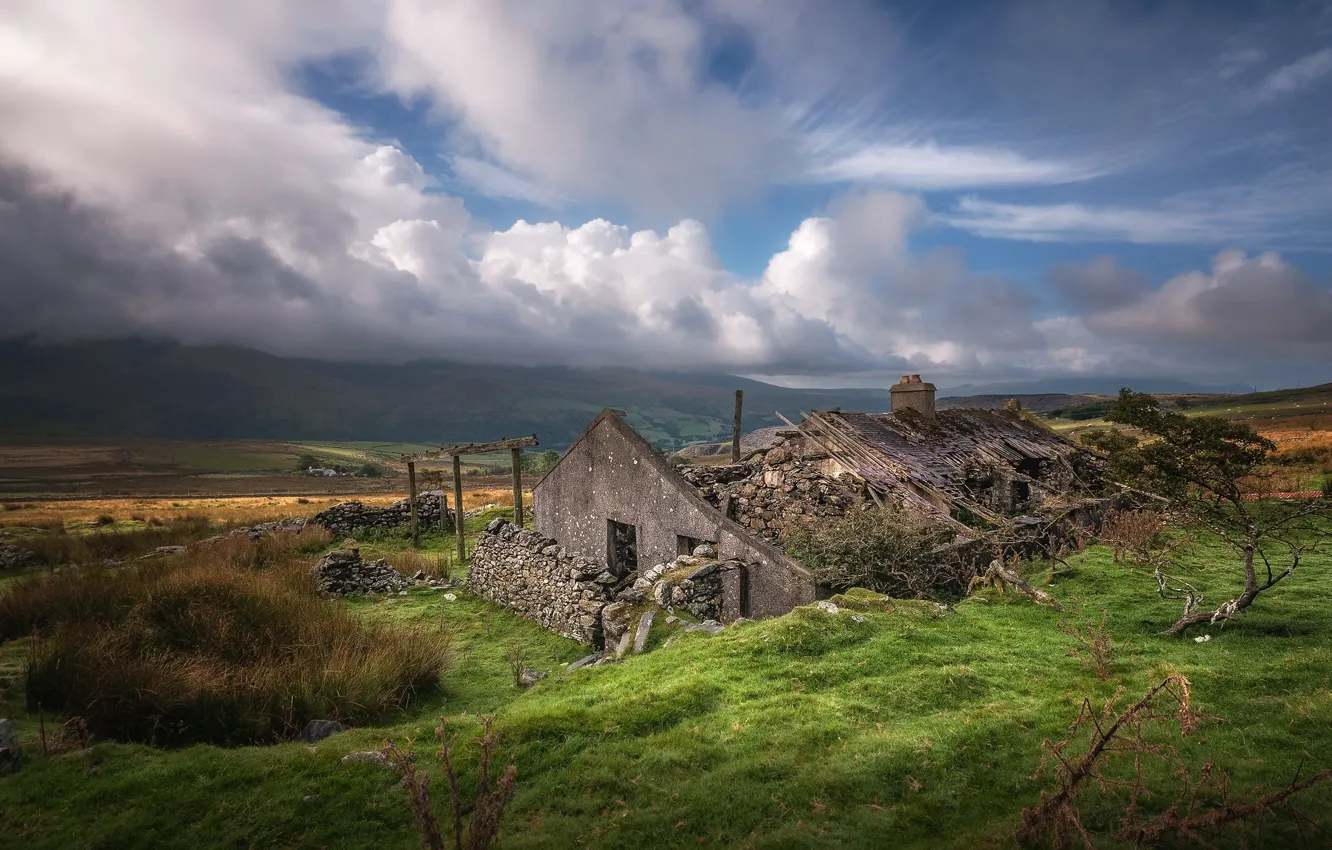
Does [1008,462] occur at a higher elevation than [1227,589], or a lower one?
higher

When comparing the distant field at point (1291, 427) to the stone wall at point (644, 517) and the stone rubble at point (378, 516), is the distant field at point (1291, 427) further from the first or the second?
the stone rubble at point (378, 516)

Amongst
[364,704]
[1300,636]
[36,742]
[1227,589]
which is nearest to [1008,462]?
[1227,589]

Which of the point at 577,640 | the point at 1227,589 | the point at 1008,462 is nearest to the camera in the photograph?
the point at 1227,589

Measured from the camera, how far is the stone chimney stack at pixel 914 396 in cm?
1950

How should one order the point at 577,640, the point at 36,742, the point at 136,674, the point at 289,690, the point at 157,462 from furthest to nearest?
the point at 157,462
the point at 577,640
the point at 289,690
the point at 136,674
the point at 36,742

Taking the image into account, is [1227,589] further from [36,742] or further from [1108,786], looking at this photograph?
[36,742]

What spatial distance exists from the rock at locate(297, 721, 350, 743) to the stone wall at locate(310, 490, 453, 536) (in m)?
22.0

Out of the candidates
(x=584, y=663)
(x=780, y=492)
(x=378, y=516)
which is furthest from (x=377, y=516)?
(x=584, y=663)

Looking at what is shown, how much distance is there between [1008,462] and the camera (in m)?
18.5

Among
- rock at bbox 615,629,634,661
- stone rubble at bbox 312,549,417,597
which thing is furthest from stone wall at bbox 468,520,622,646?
stone rubble at bbox 312,549,417,597

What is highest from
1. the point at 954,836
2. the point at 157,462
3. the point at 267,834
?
the point at 954,836

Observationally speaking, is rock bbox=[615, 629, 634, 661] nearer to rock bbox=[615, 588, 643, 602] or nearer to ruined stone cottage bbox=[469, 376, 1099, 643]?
rock bbox=[615, 588, 643, 602]

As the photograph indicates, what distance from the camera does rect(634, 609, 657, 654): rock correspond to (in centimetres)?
994

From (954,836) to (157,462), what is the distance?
167 m
